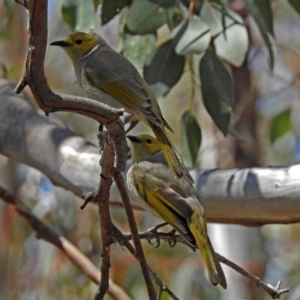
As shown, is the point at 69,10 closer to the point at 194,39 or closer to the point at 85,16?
the point at 85,16

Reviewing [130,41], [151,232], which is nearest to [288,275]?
[130,41]

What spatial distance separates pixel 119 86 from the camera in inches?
79.9

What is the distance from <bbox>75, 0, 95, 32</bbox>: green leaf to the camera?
8.29 ft

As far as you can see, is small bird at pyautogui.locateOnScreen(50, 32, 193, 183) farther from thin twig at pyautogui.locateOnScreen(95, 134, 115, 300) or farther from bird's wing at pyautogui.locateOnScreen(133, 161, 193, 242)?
thin twig at pyautogui.locateOnScreen(95, 134, 115, 300)

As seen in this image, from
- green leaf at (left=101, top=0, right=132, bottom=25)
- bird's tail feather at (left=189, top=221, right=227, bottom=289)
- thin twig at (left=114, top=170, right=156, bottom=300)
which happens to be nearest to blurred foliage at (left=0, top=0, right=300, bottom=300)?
green leaf at (left=101, top=0, right=132, bottom=25)

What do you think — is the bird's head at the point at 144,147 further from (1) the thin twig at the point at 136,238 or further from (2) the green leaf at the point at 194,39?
(1) the thin twig at the point at 136,238

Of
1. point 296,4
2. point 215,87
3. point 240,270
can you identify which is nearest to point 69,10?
point 215,87

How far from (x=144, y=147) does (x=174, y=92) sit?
285cm

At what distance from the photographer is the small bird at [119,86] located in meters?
1.87

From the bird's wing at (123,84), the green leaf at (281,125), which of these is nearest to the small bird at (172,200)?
the bird's wing at (123,84)

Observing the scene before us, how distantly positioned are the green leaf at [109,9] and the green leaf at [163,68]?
0.18 metres

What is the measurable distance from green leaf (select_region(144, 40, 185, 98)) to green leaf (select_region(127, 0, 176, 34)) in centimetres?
8

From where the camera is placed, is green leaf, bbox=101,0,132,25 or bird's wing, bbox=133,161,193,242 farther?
green leaf, bbox=101,0,132,25

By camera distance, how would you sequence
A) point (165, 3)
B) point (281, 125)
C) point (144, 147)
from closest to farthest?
1. point (144, 147)
2. point (165, 3)
3. point (281, 125)
